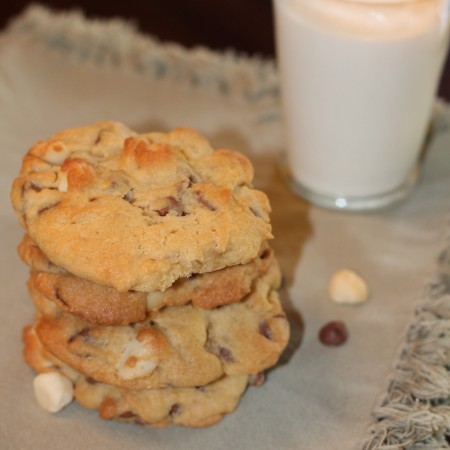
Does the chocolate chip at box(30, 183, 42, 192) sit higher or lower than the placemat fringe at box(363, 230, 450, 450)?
higher

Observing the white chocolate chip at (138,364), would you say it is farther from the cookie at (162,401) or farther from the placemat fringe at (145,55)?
the placemat fringe at (145,55)

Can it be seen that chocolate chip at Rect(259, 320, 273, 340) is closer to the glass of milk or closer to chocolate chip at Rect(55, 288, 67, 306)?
chocolate chip at Rect(55, 288, 67, 306)

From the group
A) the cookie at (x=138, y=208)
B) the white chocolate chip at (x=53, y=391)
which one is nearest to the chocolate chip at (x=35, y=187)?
the cookie at (x=138, y=208)

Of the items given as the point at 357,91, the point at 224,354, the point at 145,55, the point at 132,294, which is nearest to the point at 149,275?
the point at 132,294

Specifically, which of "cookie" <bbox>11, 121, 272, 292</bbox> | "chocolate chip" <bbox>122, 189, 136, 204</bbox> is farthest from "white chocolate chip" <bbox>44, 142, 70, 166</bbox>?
"chocolate chip" <bbox>122, 189, 136, 204</bbox>

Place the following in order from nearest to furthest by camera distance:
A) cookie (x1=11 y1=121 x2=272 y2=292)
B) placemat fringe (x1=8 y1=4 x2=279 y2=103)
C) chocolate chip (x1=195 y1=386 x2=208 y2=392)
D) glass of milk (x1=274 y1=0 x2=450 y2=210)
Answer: cookie (x1=11 y1=121 x2=272 y2=292) < chocolate chip (x1=195 y1=386 x2=208 y2=392) < glass of milk (x1=274 y1=0 x2=450 y2=210) < placemat fringe (x1=8 y1=4 x2=279 y2=103)

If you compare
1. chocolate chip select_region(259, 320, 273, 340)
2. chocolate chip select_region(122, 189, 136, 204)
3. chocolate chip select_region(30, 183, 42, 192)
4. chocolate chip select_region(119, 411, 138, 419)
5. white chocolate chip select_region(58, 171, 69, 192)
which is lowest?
chocolate chip select_region(119, 411, 138, 419)

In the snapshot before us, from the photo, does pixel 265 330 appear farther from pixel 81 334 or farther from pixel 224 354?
pixel 81 334
